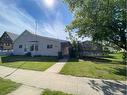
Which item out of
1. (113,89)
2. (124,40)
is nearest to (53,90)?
(113,89)

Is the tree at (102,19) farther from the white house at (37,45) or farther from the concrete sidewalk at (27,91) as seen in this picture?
the white house at (37,45)

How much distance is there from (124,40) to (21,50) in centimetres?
2460

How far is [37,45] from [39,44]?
59 centimetres

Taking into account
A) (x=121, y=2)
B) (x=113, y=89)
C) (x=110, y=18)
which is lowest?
(x=113, y=89)

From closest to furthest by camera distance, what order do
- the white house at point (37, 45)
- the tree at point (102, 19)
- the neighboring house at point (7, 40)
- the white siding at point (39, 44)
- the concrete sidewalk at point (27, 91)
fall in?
the concrete sidewalk at point (27, 91), the tree at point (102, 19), the white siding at point (39, 44), the white house at point (37, 45), the neighboring house at point (7, 40)

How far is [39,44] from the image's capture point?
38.0 meters

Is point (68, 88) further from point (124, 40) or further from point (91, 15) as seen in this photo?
point (124, 40)

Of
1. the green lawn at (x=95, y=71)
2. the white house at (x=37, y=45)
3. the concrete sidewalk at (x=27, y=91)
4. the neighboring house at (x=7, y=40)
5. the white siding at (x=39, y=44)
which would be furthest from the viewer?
the neighboring house at (x=7, y=40)

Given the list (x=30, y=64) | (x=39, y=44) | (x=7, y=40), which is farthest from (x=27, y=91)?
(x=7, y=40)

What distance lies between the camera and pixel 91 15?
19.0 metres

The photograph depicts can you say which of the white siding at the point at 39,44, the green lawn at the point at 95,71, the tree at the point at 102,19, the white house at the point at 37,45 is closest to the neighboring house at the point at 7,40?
the white siding at the point at 39,44

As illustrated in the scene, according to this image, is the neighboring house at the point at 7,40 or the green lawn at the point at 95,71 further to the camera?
the neighboring house at the point at 7,40

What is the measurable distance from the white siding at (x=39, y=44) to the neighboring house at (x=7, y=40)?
14.2 metres

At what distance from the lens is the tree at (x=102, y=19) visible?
18.8m
